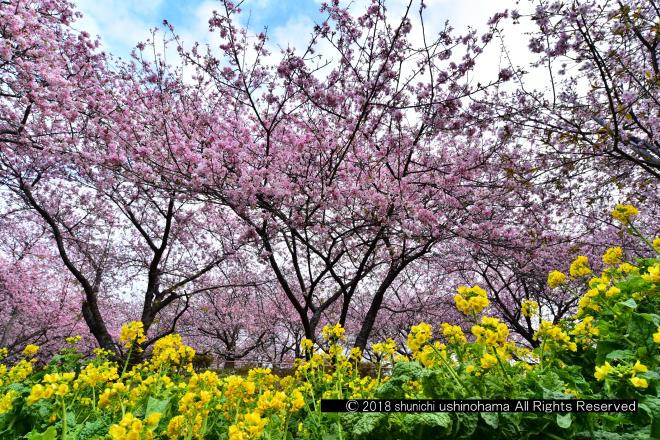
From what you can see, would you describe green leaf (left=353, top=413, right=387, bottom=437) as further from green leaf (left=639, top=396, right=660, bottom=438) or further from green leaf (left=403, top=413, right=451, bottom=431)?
green leaf (left=639, top=396, right=660, bottom=438)

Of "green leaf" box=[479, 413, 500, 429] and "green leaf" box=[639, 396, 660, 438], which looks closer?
"green leaf" box=[639, 396, 660, 438]

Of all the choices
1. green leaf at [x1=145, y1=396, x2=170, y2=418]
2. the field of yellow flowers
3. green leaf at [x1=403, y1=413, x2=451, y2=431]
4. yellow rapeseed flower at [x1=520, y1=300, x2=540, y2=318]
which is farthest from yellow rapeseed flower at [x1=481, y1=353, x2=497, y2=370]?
green leaf at [x1=145, y1=396, x2=170, y2=418]

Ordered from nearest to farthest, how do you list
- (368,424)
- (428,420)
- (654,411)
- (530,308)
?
1. (654,411)
2. (428,420)
3. (368,424)
4. (530,308)

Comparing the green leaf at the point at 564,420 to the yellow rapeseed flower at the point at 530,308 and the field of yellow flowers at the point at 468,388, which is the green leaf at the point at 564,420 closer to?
the field of yellow flowers at the point at 468,388

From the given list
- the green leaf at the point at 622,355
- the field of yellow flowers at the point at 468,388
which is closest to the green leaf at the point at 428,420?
the field of yellow flowers at the point at 468,388

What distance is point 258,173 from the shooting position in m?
7.26

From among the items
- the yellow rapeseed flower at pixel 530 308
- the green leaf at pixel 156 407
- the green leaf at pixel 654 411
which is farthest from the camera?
the yellow rapeseed flower at pixel 530 308


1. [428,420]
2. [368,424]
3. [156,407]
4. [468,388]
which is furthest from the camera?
[156,407]

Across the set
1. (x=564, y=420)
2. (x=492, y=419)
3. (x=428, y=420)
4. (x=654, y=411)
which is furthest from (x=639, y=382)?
(x=428, y=420)

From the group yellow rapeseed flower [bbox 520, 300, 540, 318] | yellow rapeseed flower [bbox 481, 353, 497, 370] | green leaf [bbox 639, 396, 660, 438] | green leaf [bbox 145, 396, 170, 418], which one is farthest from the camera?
yellow rapeseed flower [bbox 520, 300, 540, 318]

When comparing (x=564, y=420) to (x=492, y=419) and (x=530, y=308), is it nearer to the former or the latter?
(x=492, y=419)

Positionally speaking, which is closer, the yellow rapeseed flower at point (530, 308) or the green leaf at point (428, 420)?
the green leaf at point (428, 420)

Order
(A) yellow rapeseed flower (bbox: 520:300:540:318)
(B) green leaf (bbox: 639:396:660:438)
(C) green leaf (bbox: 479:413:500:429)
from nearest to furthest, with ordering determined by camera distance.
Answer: (B) green leaf (bbox: 639:396:660:438)
(C) green leaf (bbox: 479:413:500:429)
(A) yellow rapeseed flower (bbox: 520:300:540:318)

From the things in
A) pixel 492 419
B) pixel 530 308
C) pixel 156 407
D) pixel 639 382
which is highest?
pixel 530 308
